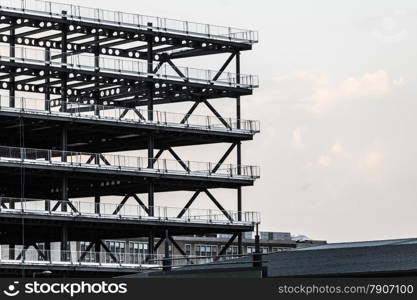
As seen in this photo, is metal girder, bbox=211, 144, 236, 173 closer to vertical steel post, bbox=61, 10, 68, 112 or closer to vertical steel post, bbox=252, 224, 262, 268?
vertical steel post, bbox=61, 10, 68, 112

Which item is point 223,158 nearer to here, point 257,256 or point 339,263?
point 257,256

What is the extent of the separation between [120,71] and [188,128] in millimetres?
8941

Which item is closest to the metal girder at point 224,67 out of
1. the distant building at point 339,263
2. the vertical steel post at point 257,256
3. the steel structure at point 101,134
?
the steel structure at point 101,134

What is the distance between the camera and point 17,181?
137750 millimetres

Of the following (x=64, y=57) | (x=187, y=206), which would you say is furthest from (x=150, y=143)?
(x=64, y=57)

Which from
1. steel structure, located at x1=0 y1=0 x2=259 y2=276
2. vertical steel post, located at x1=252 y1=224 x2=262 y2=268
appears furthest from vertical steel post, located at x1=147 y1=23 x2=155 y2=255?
vertical steel post, located at x1=252 y1=224 x2=262 y2=268

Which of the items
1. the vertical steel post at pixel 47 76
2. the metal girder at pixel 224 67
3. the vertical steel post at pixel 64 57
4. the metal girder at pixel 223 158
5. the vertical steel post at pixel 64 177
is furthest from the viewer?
the metal girder at pixel 224 67

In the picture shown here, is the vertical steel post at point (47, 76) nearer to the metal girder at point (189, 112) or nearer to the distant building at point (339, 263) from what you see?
the metal girder at point (189, 112)

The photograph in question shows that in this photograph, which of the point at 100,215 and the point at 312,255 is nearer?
the point at 312,255

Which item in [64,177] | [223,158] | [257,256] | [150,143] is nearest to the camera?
[257,256]

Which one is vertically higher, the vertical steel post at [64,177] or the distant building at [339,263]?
the vertical steel post at [64,177]

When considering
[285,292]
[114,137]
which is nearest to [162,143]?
[114,137]

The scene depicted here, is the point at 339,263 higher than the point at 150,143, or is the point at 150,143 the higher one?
the point at 150,143

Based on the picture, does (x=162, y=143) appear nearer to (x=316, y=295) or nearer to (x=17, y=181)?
(x=17, y=181)
